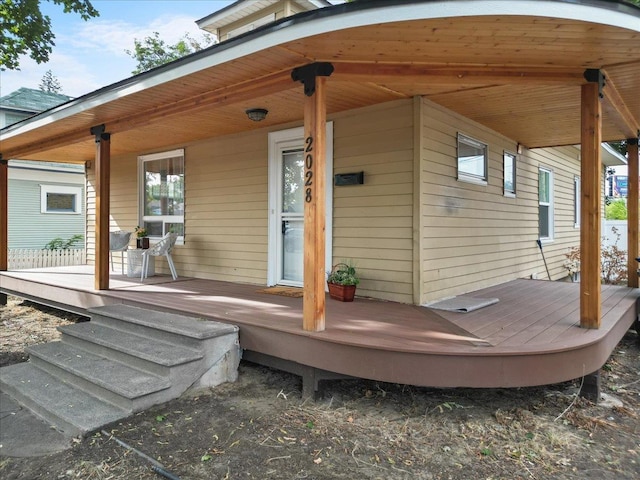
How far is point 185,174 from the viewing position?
22.9 feet

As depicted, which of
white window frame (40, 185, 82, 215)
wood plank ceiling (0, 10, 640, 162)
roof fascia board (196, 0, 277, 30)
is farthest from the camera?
white window frame (40, 185, 82, 215)

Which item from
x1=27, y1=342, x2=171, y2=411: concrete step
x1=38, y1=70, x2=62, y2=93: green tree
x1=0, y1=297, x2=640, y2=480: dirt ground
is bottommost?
x1=0, y1=297, x2=640, y2=480: dirt ground

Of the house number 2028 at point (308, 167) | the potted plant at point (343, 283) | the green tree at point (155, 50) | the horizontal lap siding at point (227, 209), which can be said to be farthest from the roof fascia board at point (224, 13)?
the green tree at point (155, 50)

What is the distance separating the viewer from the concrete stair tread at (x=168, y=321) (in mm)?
3547

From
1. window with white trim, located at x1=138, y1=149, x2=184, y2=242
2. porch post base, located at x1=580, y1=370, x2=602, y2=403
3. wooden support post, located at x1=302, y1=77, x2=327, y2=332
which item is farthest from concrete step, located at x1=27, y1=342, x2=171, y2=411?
window with white trim, located at x1=138, y1=149, x2=184, y2=242

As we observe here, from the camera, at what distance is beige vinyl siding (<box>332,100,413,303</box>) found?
4605 mm

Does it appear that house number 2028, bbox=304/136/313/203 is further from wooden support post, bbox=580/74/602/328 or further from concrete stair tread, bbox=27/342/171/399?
wooden support post, bbox=580/74/602/328

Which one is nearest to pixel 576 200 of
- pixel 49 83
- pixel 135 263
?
pixel 135 263

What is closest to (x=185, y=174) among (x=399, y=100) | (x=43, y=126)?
(x=43, y=126)

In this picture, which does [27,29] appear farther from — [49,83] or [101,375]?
[49,83]

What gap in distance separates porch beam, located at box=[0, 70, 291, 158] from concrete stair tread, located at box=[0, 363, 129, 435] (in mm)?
2681

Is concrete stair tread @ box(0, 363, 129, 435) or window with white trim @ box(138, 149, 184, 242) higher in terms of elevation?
window with white trim @ box(138, 149, 184, 242)

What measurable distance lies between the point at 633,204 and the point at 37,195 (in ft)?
49.5

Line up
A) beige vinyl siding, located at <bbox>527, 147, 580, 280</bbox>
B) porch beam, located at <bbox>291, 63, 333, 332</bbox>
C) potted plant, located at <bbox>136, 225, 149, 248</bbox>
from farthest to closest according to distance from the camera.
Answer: beige vinyl siding, located at <bbox>527, 147, 580, 280</bbox>
potted plant, located at <bbox>136, 225, 149, 248</bbox>
porch beam, located at <bbox>291, 63, 333, 332</bbox>
